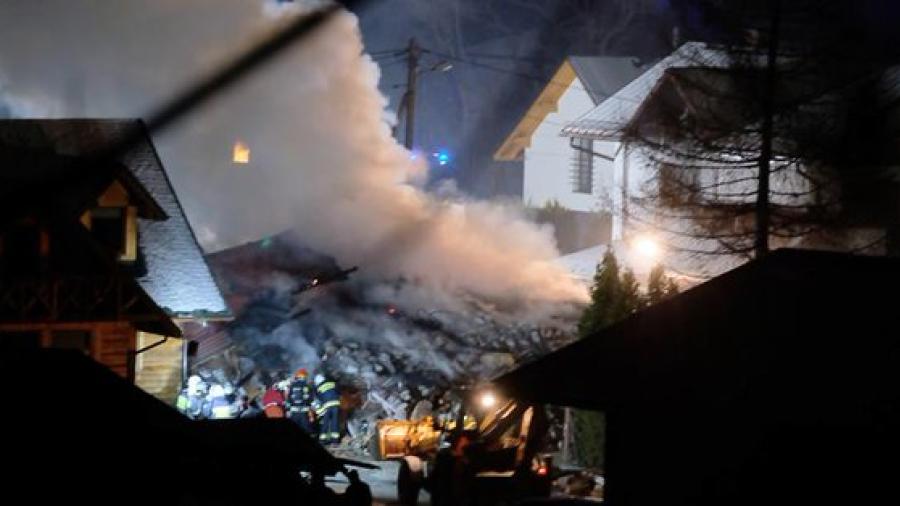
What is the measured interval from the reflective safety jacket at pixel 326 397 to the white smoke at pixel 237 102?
635 inches

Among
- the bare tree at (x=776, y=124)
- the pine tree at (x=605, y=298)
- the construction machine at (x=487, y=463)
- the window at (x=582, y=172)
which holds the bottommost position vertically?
the construction machine at (x=487, y=463)

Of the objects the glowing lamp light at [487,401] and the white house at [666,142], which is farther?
the white house at [666,142]

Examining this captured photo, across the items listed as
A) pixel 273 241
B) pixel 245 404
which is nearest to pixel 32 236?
pixel 245 404

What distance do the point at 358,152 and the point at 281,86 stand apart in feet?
15.4

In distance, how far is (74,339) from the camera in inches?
867

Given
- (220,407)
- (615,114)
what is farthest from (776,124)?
(615,114)

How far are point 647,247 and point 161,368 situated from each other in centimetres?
1260

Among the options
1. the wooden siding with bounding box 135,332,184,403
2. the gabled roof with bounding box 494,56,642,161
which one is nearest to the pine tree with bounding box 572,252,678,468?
the wooden siding with bounding box 135,332,184,403

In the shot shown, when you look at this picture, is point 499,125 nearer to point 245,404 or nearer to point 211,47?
point 211,47

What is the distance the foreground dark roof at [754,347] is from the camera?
10.2 metres

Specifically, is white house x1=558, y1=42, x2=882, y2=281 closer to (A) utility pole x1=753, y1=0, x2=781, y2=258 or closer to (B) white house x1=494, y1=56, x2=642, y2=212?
(A) utility pole x1=753, y1=0, x2=781, y2=258

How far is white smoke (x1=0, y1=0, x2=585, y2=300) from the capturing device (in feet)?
137

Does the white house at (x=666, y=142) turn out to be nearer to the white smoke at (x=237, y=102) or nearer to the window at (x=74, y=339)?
the white smoke at (x=237, y=102)

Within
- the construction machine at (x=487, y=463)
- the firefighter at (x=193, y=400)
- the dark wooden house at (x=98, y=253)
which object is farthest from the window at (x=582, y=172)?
the construction machine at (x=487, y=463)
